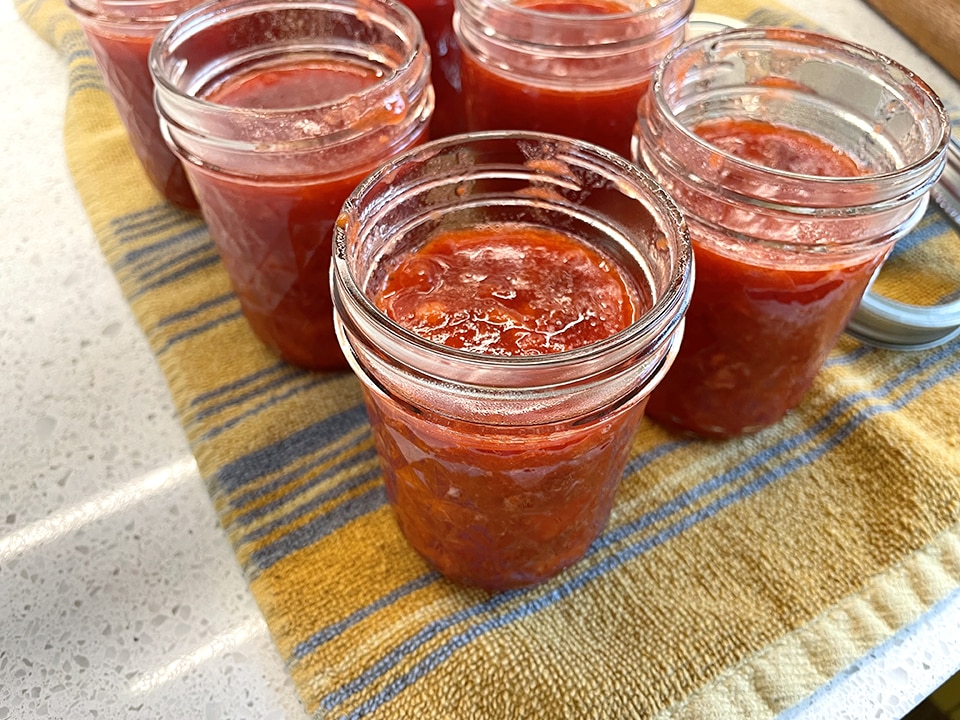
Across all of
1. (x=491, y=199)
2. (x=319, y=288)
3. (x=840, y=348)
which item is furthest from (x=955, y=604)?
(x=319, y=288)

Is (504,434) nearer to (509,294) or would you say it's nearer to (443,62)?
(509,294)

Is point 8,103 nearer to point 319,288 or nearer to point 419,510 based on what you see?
point 319,288

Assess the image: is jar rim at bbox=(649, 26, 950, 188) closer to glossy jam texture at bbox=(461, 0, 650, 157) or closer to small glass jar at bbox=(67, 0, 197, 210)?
glossy jam texture at bbox=(461, 0, 650, 157)

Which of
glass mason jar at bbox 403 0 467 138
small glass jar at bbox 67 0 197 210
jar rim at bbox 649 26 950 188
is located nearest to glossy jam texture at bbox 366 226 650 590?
jar rim at bbox 649 26 950 188

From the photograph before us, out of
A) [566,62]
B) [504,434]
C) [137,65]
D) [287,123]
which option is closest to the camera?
[504,434]

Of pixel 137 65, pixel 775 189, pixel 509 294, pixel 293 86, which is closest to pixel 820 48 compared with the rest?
pixel 775 189
